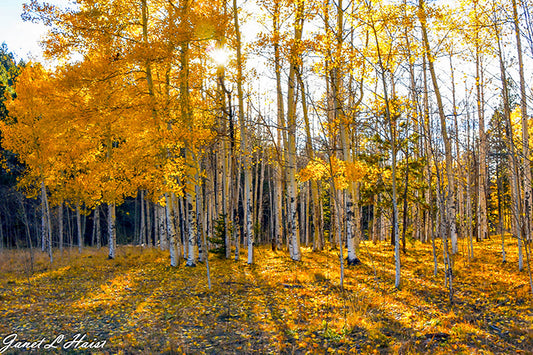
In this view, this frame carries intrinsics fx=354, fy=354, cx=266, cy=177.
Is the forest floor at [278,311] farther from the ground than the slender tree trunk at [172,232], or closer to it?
closer to it

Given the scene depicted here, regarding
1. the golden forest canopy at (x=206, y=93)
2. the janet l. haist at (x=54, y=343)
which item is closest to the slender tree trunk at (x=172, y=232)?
the golden forest canopy at (x=206, y=93)

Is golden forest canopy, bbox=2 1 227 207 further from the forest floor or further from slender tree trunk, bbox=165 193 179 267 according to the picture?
the forest floor

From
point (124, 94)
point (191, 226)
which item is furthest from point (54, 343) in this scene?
point (124, 94)

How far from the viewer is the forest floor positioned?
205 inches

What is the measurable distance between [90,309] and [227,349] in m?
3.67

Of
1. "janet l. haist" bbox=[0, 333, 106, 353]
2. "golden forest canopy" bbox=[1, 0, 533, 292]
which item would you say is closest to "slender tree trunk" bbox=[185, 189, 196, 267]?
"golden forest canopy" bbox=[1, 0, 533, 292]

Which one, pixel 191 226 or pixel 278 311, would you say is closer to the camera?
pixel 278 311

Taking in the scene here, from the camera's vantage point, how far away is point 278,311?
22.3 feet

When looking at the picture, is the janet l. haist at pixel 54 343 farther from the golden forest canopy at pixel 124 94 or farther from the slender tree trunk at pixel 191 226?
the slender tree trunk at pixel 191 226

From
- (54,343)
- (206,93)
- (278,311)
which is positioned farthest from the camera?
(206,93)

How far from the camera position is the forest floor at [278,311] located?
520 centimetres

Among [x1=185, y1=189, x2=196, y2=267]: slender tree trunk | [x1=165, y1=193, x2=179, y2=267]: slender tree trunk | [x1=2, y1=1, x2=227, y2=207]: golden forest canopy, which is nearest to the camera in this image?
[x1=2, y1=1, x2=227, y2=207]: golden forest canopy

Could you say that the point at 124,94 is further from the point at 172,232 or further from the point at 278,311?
the point at 278,311

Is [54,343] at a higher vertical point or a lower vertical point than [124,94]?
lower
